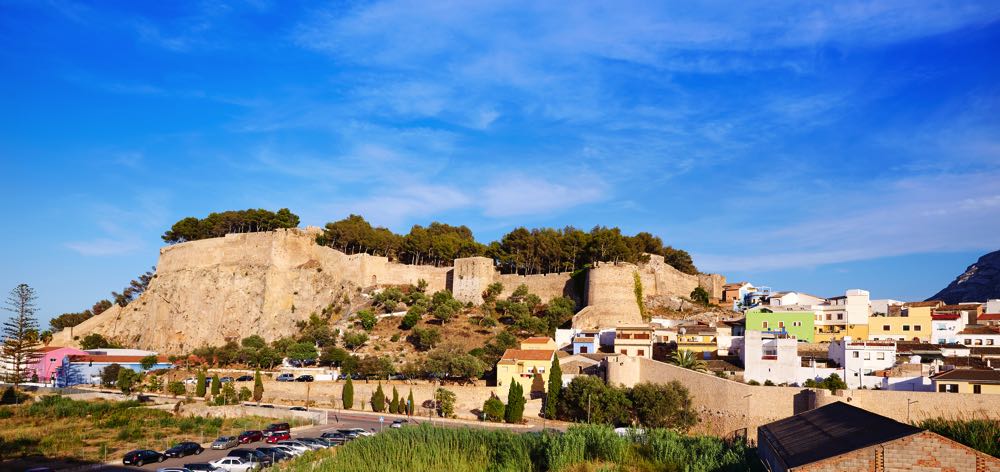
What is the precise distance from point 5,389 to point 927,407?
41.8 m

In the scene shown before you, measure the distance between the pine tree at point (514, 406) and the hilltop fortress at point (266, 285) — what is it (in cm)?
2130

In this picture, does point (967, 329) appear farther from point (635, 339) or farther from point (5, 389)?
point (5, 389)

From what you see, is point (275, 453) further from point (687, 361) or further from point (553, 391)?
point (687, 361)

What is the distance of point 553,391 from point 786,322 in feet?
58.5

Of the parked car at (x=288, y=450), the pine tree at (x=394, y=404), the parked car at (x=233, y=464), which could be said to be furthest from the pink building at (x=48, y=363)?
the parked car at (x=233, y=464)

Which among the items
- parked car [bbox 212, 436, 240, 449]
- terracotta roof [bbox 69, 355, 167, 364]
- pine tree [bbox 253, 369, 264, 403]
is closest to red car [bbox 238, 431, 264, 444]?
parked car [bbox 212, 436, 240, 449]

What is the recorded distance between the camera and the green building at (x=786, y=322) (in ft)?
144

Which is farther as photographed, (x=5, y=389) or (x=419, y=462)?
Answer: (x=5, y=389)

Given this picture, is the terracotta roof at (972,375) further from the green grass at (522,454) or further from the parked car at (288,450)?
the parked car at (288,450)

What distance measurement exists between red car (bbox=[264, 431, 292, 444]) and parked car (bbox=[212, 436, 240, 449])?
1048 mm

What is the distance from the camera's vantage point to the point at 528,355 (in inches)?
1526

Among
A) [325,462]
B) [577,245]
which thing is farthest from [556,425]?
[577,245]

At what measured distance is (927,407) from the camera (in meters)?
27.4

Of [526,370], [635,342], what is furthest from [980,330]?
[526,370]
